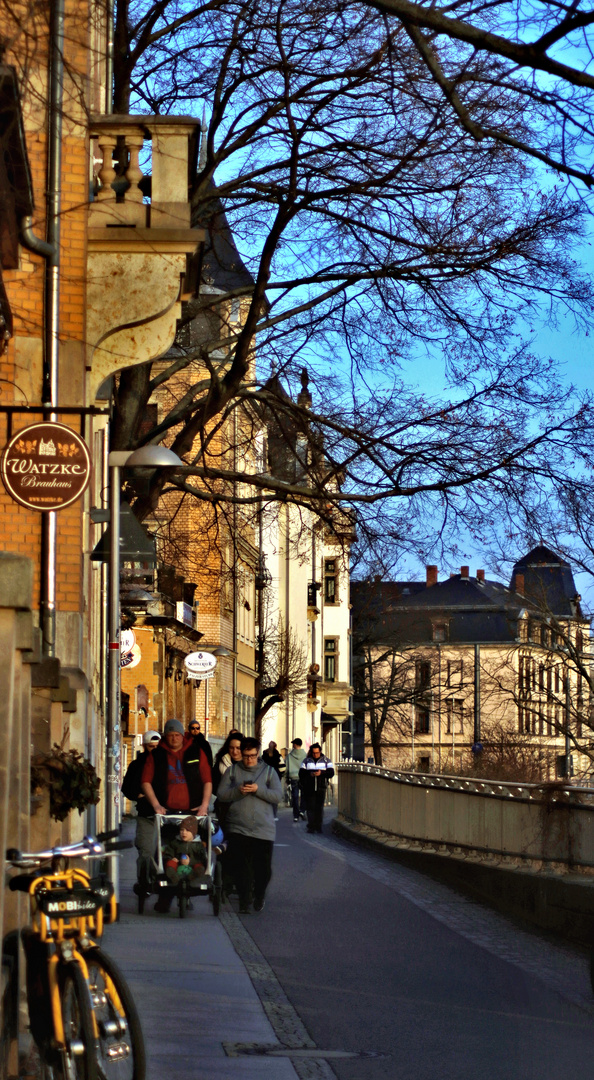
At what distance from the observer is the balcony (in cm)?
1517

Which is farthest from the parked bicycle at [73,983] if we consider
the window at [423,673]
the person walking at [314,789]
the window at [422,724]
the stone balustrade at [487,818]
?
the window at [422,724]

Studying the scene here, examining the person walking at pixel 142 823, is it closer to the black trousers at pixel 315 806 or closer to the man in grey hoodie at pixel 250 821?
the man in grey hoodie at pixel 250 821

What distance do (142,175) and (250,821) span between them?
6019mm

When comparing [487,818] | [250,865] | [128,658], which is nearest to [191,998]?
[250,865]

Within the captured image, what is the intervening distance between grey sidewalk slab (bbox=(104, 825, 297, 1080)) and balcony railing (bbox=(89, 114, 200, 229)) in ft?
20.2

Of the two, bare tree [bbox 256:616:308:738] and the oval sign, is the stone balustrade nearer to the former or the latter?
the oval sign

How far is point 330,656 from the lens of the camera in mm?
94500

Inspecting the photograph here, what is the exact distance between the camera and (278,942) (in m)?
13.0

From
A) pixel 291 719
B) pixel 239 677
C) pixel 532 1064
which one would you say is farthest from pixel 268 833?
pixel 291 719

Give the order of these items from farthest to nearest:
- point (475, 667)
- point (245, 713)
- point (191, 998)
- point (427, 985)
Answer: point (475, 667) → point (245, 713) → point (427, 985) → point (191, 998)

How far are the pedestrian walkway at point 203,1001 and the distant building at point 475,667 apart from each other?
21.9 feet

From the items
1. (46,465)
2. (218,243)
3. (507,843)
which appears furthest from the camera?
(218,243)

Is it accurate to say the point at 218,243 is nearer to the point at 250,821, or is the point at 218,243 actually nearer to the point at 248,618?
the point at 250,821

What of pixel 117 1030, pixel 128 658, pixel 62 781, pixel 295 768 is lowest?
pixel 117 1030
